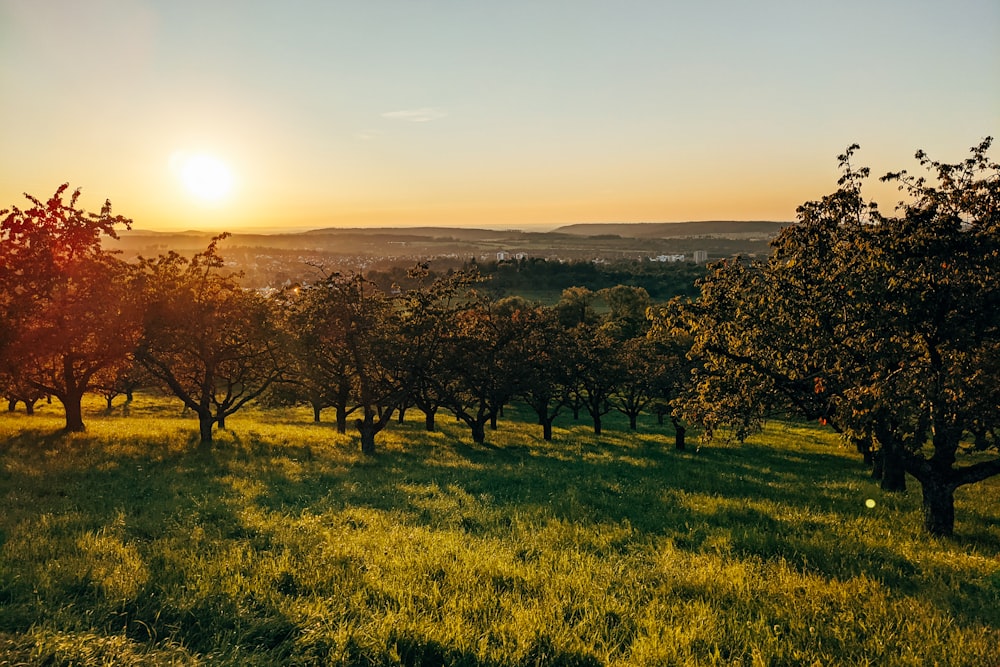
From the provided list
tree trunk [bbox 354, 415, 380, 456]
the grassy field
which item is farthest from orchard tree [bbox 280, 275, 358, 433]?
the grassy field

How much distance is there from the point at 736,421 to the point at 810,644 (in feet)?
30.9

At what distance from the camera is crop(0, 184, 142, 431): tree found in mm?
23172

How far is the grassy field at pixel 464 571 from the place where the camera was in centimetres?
708

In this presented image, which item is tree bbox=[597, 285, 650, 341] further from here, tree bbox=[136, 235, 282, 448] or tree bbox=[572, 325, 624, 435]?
tree bbox=[136, 235, 282, 448]

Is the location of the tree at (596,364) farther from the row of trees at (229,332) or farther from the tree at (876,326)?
the tree at (876,326)

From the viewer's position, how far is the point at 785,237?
1648 centimetres

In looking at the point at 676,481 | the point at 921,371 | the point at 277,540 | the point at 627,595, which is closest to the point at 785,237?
the point at 921,371

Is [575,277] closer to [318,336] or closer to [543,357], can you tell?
[543,357]

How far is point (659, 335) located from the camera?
846 inches

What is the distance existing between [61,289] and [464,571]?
25062mm

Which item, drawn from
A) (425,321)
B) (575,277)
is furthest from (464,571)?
(575,277)

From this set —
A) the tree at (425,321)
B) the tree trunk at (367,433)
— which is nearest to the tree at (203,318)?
the tree trunk at (367,433)

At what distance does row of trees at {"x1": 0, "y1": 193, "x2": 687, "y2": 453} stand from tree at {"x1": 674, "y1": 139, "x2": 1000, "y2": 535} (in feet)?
51.5

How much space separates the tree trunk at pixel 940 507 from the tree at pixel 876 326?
27mm
